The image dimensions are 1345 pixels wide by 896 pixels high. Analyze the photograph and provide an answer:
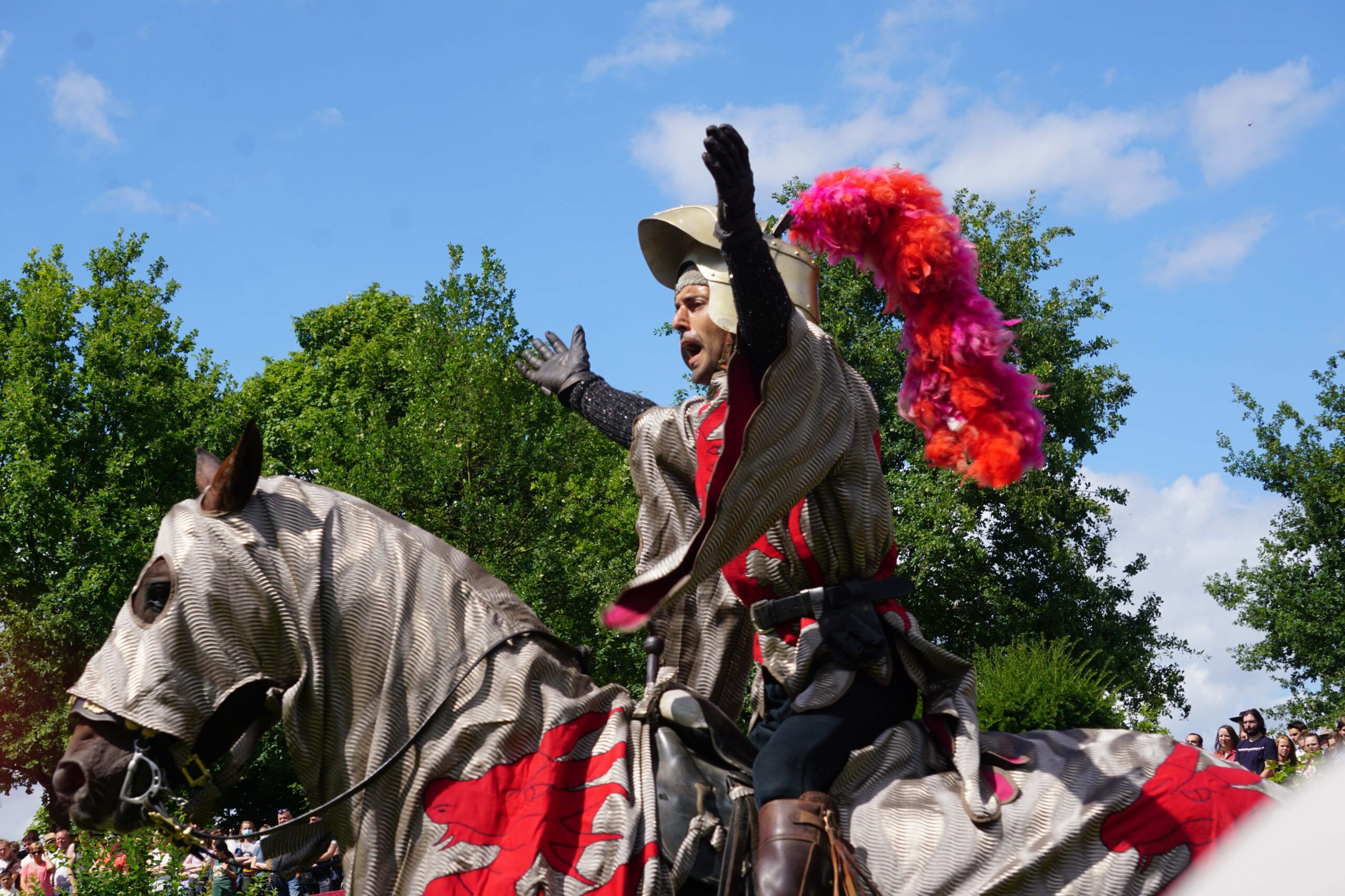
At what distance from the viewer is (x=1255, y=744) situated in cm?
868

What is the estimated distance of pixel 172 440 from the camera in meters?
22.5

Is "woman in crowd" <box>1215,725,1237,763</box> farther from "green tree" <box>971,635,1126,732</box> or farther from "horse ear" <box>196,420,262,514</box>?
"horse ear" <box>196,420,262,514</box>

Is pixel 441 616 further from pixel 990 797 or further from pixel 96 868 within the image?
pixel 96 868

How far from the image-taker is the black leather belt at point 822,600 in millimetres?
3266

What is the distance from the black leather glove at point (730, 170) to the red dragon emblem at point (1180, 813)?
5.76 ft

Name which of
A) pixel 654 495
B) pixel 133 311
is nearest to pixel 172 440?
pixel 133 311

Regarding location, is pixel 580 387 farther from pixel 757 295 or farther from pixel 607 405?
pixel 757 295

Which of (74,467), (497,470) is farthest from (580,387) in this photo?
(74,467)

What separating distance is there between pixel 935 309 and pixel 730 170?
89cm

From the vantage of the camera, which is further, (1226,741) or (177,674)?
(1226,741)

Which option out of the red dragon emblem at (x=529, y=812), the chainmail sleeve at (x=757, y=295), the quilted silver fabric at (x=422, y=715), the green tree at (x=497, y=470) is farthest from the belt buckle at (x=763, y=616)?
the green tree at (x=497, y=470)

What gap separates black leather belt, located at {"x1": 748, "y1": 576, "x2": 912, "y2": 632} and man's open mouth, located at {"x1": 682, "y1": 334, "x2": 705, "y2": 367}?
99cm

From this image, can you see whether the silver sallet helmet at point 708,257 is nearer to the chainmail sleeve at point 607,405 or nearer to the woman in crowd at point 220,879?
the chainmail sleeve at point 607,405

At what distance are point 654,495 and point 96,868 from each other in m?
5.83
